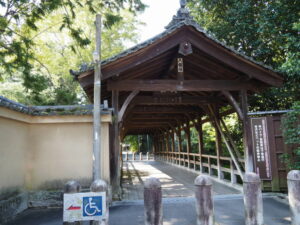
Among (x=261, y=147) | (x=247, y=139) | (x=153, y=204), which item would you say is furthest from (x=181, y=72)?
(x=153, y=204)

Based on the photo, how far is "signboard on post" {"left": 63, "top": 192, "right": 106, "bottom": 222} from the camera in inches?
101

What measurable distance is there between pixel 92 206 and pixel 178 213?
7.90ft

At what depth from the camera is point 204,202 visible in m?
3.08

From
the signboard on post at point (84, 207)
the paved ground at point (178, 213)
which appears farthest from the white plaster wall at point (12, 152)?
the signboard on post at point (84, 207)

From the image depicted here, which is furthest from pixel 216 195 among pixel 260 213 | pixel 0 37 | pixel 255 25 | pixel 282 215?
pixel 0 37

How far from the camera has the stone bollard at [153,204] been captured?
2.89m

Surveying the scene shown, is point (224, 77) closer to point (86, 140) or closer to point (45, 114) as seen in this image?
point (86, 140)

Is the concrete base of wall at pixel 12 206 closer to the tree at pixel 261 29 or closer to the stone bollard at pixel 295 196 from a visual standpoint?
the stone bollard at pixel 295 196

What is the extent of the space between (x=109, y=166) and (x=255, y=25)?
7.36m

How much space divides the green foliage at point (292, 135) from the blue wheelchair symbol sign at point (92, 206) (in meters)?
4.71

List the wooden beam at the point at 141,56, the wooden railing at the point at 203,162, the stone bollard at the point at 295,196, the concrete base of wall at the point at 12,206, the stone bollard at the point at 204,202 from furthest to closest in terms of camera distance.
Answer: the wooden railing at the point at 203,162
the wooden beam at the point at 141,56
the concrete base of wall at the point at 12,206
the stone bollard at the point at 295,196
the stone bollard at the point at 204,202

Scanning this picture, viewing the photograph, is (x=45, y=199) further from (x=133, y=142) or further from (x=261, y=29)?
(x=133, y=142)

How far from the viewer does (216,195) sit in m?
5.84

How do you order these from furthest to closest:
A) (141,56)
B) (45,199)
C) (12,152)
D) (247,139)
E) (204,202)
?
(247,139) → (141,56) → (45,199) → (12,152) → (204,202)
